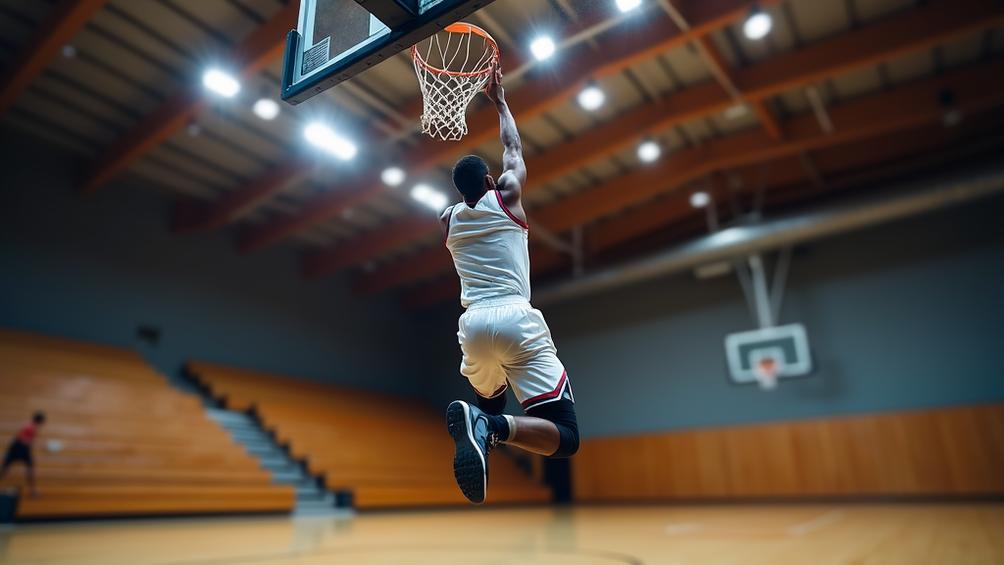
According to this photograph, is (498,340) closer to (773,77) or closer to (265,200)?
(773,77)

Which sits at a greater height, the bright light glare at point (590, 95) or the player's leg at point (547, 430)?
the bright light glare at point (590, 95)

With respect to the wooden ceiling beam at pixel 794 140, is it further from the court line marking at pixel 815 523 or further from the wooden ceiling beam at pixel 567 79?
the court line marking at pixel 815 523

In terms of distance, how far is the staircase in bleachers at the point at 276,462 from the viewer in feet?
30.7

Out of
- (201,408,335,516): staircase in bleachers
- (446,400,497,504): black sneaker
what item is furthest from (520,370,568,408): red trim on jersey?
(201,408,335,516): staircase in bleachers

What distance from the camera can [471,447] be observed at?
7.13 feet

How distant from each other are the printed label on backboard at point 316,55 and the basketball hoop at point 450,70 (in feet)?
2.15

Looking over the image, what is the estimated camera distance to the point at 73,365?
29.7ft

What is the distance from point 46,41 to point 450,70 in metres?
5.78

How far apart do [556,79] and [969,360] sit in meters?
7.51

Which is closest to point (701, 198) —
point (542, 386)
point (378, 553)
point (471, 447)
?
point (378, 553)

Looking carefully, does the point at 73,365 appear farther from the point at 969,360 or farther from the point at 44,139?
the point at 969,360

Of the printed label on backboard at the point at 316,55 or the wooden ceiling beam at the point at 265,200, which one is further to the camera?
the wooden ceiling beam at the point at 265,200

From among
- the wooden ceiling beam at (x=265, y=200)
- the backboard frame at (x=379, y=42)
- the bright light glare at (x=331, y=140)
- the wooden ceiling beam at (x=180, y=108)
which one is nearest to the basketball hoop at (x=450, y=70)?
the backboard frame at (x=379, y=42)

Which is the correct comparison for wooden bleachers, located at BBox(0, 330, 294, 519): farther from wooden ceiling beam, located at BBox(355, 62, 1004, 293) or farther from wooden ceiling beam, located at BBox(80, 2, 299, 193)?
wooden ceiling beam, located at BBox(355, 62, 1004, 293)
